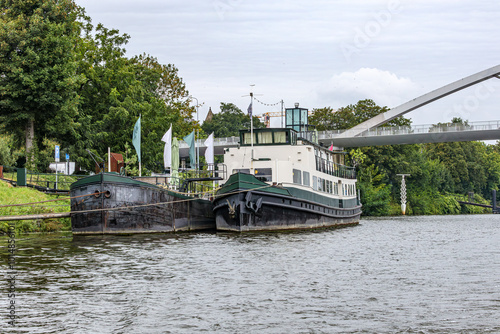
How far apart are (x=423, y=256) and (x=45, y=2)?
31.4 metres

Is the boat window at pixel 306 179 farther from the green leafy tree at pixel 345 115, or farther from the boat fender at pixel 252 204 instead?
the green leafy tree at pixel 345 115

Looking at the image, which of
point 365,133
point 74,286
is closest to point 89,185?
point 74,286

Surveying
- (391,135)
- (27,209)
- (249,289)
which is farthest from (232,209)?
(391,135)

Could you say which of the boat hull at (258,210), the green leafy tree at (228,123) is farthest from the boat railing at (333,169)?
the green leafy tree at (228,123)

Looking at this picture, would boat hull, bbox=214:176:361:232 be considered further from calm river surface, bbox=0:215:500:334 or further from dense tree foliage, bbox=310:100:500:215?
dense tree foliage, bbox=310:100:500:215

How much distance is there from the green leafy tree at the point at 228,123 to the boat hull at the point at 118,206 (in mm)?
74721

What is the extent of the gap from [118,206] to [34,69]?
17486mm

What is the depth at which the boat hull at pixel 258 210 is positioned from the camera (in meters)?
27.7

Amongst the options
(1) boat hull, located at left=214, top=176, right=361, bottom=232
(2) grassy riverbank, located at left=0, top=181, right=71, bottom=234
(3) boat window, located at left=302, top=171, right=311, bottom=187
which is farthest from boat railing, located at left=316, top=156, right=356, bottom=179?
(2) grassy riverbank, located at left=0, top=181, right=71, bottom=234

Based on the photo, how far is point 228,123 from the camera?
10744cm

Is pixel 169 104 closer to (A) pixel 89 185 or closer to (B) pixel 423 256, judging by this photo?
(A) pixel 89 185

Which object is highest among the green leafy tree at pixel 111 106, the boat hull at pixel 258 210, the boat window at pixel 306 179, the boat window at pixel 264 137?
the green leafy tree at pixel 111 106

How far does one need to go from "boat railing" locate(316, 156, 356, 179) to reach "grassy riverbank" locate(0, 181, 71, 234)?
47.2ft

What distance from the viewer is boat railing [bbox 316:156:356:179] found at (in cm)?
3572
